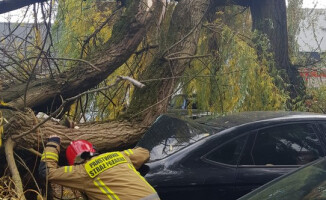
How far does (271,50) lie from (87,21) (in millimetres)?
3061

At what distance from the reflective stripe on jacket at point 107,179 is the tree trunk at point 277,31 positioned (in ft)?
14.6

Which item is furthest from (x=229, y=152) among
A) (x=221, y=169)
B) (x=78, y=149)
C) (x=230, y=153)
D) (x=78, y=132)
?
(x=78, y=132)

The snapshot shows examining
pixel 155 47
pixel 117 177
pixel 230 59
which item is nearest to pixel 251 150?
pixel 117 177

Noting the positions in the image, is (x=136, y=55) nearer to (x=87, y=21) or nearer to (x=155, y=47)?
(x=155, y=47)

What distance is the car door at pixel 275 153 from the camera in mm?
3852

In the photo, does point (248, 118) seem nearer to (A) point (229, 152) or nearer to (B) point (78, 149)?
(A) point (229, 152)

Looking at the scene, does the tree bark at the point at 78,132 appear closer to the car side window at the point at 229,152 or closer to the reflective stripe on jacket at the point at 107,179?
the reflective stripe on jacket at the point at 107,179

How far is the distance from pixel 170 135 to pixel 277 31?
152 inches

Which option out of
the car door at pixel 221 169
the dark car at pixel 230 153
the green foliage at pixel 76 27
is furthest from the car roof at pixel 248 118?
the green foliage at pixel 76 27

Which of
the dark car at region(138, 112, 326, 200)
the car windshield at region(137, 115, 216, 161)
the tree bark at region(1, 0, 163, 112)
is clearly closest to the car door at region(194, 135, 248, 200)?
the dark car at region(138, 112, 326, 200)

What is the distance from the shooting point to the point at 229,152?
3951 millimetres

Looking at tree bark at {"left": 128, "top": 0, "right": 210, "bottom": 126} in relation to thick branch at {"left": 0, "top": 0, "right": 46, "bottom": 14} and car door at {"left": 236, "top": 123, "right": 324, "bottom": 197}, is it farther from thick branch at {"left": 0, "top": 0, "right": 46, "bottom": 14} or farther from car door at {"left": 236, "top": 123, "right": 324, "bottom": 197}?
thick branch at {"left": 0, "top": 0, "right": 46, "bottom": 14}

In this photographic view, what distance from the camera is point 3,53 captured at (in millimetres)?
5309

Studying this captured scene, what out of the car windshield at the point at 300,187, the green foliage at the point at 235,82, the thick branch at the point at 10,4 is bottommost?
the car windshield at the point at 300,187
